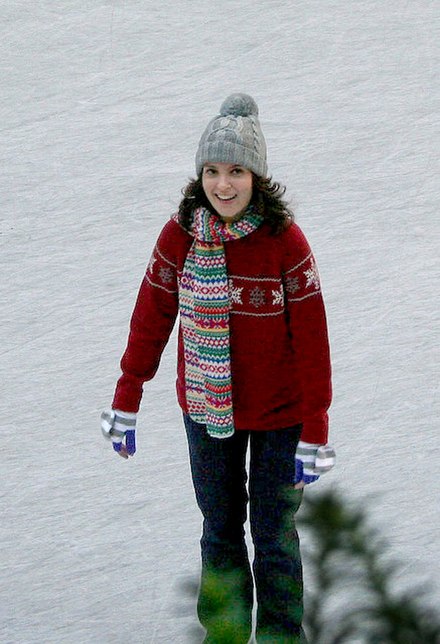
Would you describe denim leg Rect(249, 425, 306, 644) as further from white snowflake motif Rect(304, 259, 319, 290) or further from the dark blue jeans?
white snowflake motif Rect(304, 259, 319, 290)

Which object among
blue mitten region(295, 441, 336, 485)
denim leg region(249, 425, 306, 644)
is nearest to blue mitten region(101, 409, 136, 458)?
denim leg region(249, 425, 306, 644)

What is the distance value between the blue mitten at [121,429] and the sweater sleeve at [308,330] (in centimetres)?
40

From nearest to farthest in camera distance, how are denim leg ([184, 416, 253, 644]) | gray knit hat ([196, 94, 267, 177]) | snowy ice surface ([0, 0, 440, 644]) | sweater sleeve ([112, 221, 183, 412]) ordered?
1. gray knit hat ([196, 94, 267, 177])
2. sweater sleeve ([112, 221, 183, 412])
3. denim leg ([184, 416, 253, 644])
4. snowy ice surface ([0, 0, 440, 644])

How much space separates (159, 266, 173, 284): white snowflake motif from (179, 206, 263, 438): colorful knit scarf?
4cm

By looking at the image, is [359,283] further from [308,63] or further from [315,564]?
[315,564]

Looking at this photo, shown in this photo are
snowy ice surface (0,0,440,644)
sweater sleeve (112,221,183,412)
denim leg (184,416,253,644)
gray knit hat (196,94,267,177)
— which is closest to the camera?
gray knit hat (196,94,267,177)

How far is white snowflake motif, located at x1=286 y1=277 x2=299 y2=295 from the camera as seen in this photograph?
8.10 feet

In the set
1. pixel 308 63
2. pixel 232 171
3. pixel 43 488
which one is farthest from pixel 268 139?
pixel 232 171

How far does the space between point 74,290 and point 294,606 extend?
11.0 feet

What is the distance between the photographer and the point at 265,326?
8.20 ft

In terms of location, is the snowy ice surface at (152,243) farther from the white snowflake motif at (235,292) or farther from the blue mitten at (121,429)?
the white snowflake motif at (235,292)

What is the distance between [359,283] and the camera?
4520mm

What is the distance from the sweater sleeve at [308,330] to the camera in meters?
2.47

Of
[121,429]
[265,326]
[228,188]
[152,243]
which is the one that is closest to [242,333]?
[265,326]
